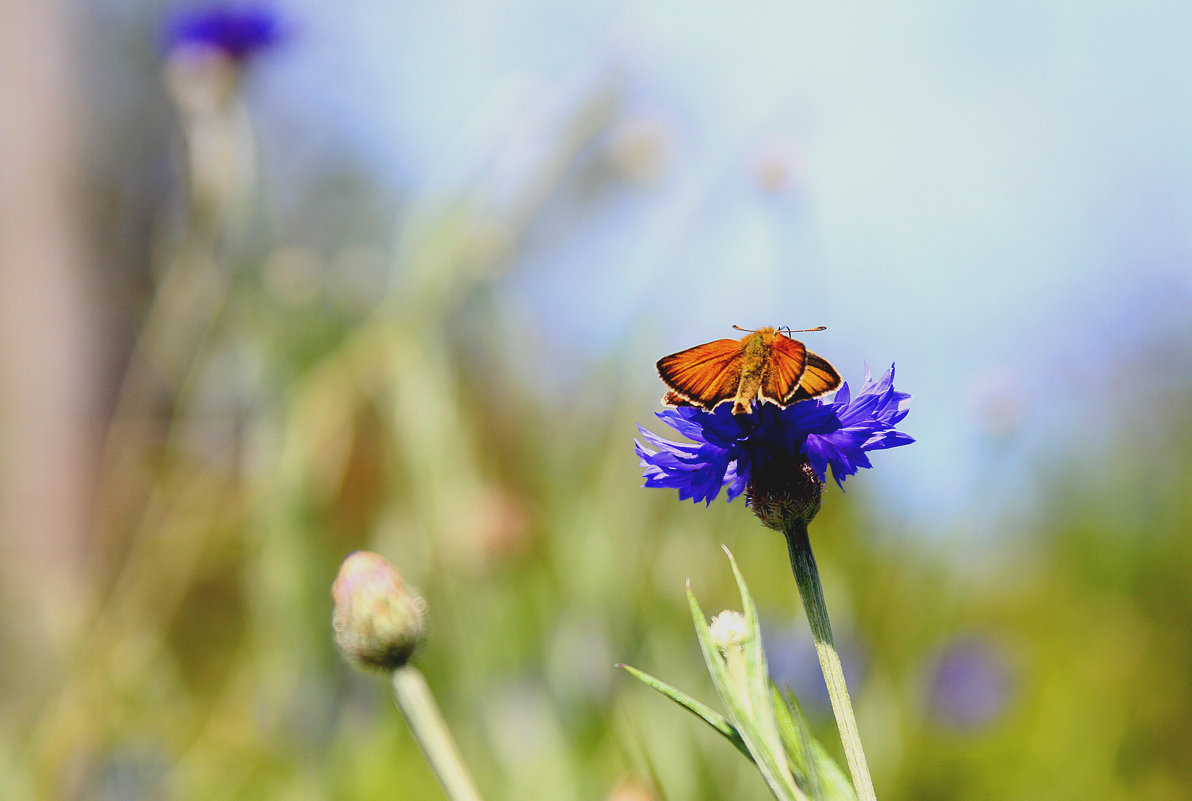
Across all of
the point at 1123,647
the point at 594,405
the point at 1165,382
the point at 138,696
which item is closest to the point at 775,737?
the point at 594,405

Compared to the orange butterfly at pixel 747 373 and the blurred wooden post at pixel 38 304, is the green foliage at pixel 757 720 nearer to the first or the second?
the orange butterfly at pixel 747 373

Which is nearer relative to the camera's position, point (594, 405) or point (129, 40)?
point (594, 405)

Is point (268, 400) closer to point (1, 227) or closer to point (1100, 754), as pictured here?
point (1100, 754)

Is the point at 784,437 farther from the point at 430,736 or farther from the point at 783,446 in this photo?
the point at 430,736

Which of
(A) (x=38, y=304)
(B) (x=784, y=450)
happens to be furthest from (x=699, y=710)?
(A) (x=38, y=304)

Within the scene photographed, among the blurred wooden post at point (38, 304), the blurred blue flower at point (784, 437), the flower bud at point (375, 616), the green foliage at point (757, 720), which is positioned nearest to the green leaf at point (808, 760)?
the green foliage at point (757, 720)

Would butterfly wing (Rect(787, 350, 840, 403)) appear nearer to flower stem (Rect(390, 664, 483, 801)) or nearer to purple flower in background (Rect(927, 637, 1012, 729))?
flower stem (Rect(390, 664, 483, 801))
